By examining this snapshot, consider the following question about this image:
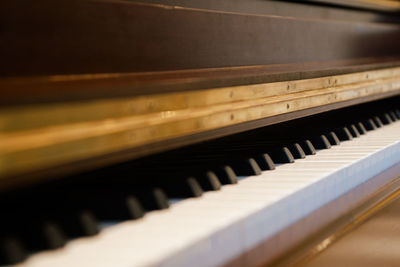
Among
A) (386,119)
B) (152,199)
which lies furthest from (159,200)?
(386,119)

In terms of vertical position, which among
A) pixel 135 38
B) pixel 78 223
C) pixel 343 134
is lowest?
pixel 343 134

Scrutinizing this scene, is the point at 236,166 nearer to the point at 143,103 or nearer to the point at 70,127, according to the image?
the point at 143,103

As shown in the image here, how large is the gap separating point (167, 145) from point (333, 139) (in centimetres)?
113

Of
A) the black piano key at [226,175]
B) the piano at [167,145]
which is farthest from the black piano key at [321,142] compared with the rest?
the black piano key at [226,175]

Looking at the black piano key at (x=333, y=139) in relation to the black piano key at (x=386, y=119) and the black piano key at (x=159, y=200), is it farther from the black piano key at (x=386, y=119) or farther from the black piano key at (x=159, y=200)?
the black piano key at (x=159, y=200)

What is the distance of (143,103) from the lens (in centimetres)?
120

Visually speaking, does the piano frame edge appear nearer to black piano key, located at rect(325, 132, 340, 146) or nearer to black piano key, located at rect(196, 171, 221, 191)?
black piano key, located at rect(196, 171, 221, 191)

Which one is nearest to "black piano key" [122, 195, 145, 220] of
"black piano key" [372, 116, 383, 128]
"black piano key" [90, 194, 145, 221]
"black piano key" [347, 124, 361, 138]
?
"black piano key" [90, 194, 145, 221]

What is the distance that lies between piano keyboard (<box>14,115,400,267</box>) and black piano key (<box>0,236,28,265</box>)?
0.02 metres

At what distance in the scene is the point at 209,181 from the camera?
142 cm

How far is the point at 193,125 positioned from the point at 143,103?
184 millimetres

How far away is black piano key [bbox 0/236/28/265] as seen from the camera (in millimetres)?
874

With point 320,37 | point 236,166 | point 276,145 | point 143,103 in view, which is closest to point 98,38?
point 143,103

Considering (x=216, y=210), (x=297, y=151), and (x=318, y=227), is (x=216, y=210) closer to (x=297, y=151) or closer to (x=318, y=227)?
(x=318, y=227)
